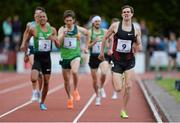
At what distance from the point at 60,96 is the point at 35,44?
16.6 feet

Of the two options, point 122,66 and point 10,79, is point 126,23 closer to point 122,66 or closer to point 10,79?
point 122,66

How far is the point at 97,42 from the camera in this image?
19594mm

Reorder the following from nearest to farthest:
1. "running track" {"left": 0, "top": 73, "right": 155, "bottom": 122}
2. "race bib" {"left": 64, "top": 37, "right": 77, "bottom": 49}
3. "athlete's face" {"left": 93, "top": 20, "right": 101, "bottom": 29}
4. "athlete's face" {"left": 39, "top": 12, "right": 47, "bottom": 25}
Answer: "running track" {"left": 0, "top": 73, "right": 155, "bottom": 122} < "athlete's face" {"left": 39, "top": 12, "right": 47, "bottom": 25} < "race bib" {"left": 64, "top": 37, "right": 77, "bottom": 49} < "athlete's face" {"left": 93, "top": 20, "right": 101, "bottom": 29}

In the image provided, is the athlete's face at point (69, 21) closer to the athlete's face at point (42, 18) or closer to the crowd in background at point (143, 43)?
the athlete's face at point (42, 18)

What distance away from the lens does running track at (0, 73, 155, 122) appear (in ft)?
49.7

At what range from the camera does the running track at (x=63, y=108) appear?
15.2 m

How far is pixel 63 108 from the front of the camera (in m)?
17.6

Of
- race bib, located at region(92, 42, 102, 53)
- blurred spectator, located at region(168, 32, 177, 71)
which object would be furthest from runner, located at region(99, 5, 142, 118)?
blurred spectator, located at region(168, 32, 177, 71)

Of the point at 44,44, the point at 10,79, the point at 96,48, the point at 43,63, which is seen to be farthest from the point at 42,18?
the point at 10,79

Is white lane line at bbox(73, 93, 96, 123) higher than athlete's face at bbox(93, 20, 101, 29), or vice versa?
athlete's face at bbox(93, 20, 101, 29)

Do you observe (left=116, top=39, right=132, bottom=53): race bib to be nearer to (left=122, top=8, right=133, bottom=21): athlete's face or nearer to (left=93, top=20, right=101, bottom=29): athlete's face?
(left=122, top=8, right=133, bottom=21): athlete's face

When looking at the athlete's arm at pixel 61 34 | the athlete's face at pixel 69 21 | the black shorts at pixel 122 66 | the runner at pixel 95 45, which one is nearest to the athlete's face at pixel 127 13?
the black shorts at pixel 122 66

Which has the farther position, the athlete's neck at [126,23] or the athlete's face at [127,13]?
the athlete's neck at [126,23]

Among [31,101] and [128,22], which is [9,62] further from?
[128,22]
